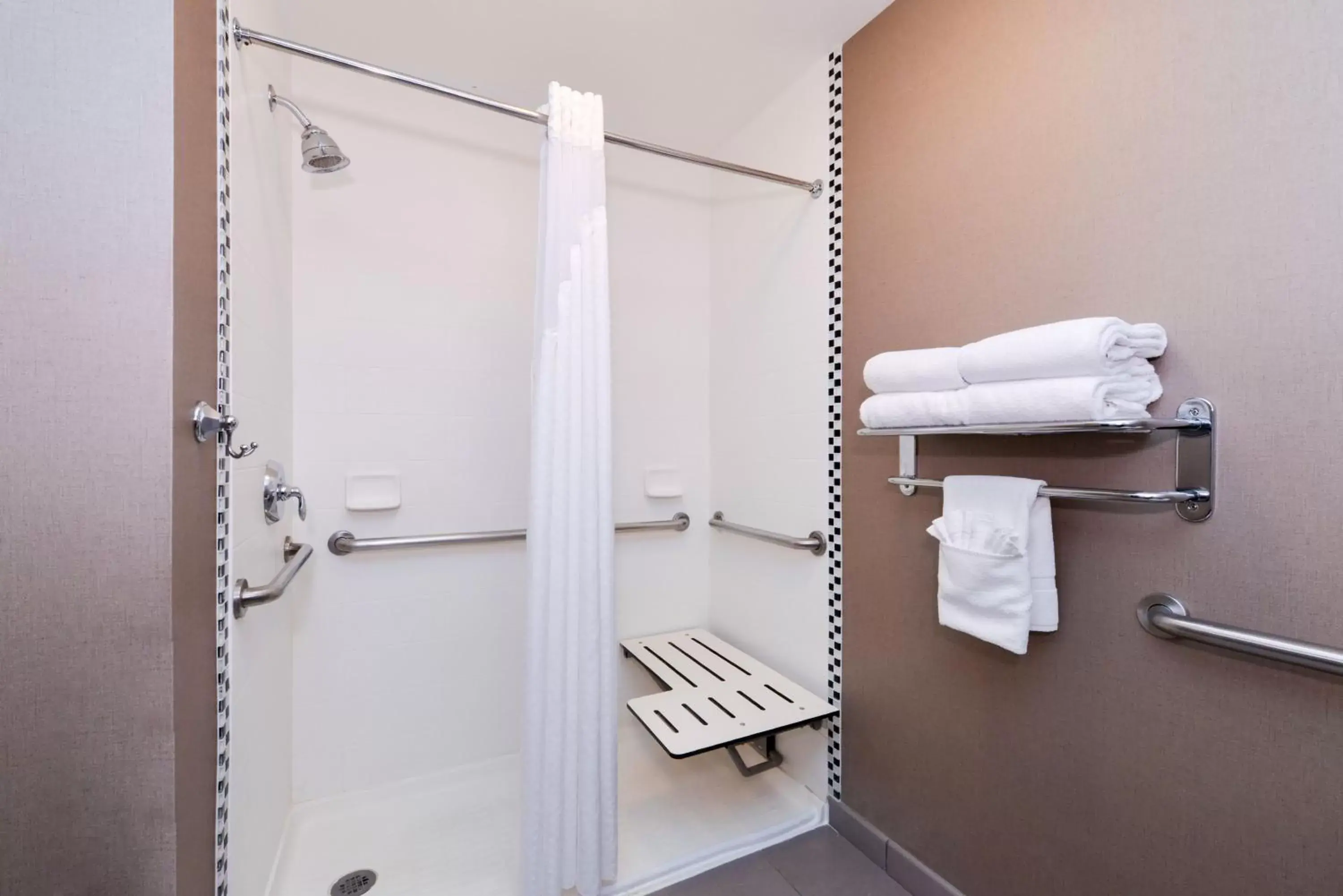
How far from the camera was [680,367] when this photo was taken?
2.27 m

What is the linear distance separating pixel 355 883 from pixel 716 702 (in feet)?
3.46

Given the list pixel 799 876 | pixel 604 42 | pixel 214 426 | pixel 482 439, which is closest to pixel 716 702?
pixel 799 876

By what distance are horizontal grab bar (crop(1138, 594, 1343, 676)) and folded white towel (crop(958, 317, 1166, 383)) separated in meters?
0.43

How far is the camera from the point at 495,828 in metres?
1.65

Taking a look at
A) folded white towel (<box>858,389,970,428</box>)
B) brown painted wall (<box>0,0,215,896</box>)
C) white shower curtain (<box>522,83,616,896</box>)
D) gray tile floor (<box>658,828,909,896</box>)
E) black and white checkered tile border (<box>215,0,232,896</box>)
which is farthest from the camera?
gray tile floor (<box>658,828,909,896</box>)

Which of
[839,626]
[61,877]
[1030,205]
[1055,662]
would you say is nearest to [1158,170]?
[1030,205]

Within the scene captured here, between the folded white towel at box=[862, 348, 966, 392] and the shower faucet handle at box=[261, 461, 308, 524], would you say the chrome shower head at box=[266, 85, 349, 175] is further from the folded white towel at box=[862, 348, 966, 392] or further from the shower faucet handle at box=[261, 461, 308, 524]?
the folded white towel at box=[862, 348, 966, 392]

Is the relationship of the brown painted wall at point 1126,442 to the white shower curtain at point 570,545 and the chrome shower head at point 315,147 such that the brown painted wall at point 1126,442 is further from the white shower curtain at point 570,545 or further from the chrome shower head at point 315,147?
the chrome shower head at point 315,147

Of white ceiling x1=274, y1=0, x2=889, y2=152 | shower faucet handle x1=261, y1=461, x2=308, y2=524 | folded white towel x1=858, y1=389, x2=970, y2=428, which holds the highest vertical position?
white ceiling x1=274, y1=0, x2=889, y2=152

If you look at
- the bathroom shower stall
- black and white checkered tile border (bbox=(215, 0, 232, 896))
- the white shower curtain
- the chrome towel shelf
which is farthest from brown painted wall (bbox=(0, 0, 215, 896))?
the chrome towel shelf

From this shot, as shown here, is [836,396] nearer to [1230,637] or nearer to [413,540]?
[1230,637]

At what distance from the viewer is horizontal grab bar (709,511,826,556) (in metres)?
1.71

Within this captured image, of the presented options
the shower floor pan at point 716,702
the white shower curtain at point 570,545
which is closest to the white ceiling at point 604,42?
the white shower curtain at point 570,545

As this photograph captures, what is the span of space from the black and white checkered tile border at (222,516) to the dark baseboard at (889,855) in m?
1.50
